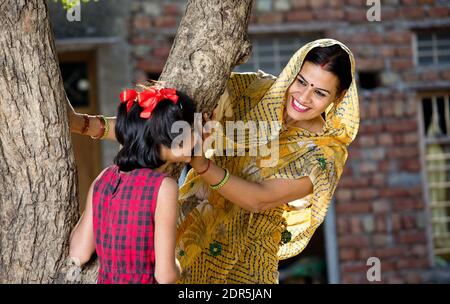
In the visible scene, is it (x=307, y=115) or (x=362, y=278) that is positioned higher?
(x=307, y=115)

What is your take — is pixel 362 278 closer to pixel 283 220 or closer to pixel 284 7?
pixel 284 7

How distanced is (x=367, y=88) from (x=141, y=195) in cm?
539

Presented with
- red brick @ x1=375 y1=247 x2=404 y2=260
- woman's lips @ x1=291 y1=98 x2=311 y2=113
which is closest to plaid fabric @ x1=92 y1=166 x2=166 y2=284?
woman's lips @ x1=291 y1=98 x2=311 y2=113

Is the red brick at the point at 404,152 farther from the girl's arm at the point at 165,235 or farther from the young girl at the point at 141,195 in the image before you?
the girl's arm at the point at 165,235

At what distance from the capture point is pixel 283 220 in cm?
439

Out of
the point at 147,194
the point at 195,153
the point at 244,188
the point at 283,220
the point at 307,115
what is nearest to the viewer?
the point at 147,194

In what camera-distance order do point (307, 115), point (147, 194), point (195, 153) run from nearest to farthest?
point (147, 194) → point (195, 153) → point (307, 115)

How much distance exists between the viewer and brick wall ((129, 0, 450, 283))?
8117mm

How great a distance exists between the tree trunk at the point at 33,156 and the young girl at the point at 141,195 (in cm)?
18

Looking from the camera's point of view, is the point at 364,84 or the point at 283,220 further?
the point at 364,84

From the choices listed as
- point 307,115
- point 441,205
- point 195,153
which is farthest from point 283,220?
point 441,205

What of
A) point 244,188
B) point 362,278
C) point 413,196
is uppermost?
point 244,188

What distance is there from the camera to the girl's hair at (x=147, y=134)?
10.7 ft
